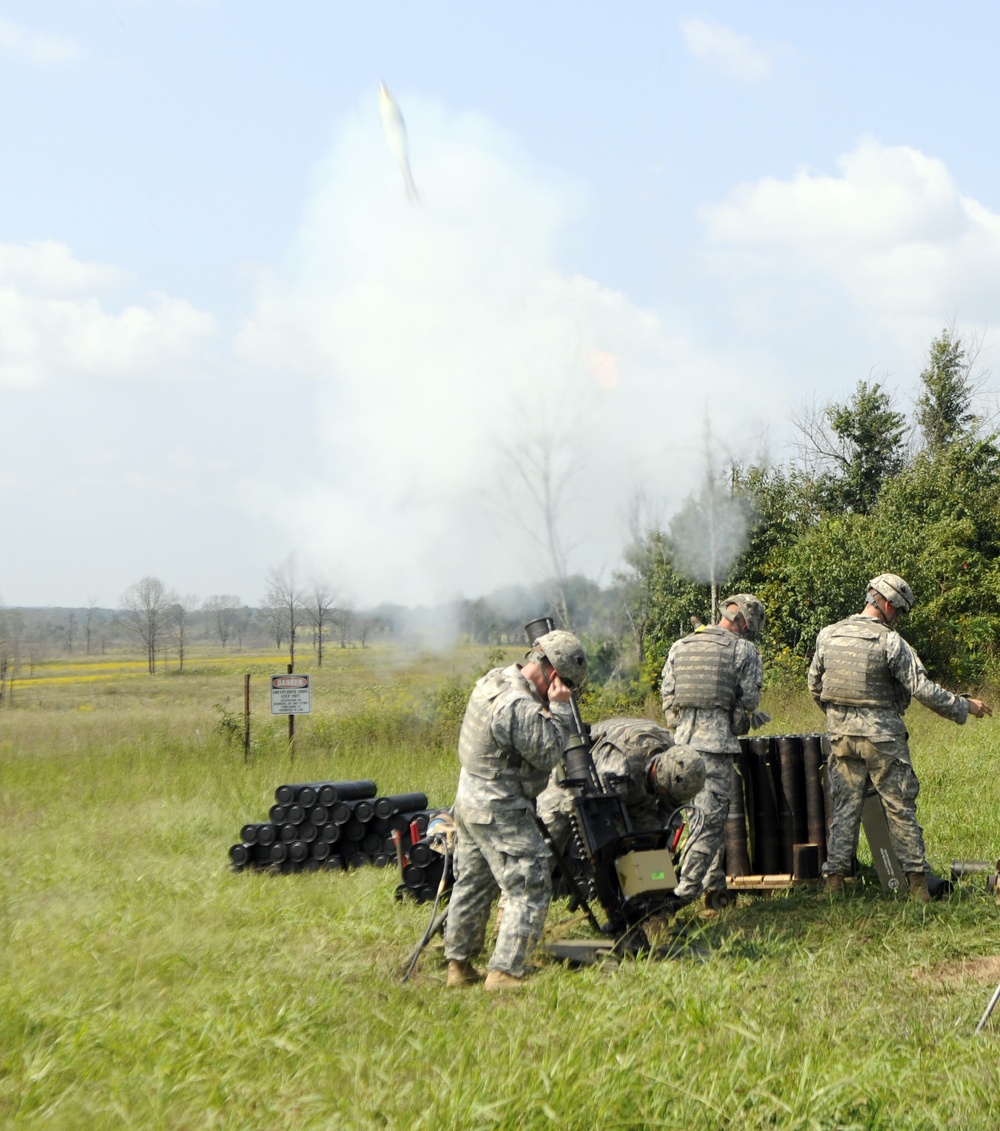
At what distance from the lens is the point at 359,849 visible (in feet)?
31.4

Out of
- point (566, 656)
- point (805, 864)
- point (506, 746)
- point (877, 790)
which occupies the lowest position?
point (805, 864)

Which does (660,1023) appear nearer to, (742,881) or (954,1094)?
(954,1094)

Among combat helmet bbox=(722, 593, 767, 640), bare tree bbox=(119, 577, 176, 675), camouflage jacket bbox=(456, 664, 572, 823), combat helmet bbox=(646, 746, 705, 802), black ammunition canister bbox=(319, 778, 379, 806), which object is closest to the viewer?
camouflage jacket bbox=(456, 664, 572, 823)

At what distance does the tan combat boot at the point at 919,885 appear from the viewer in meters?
7.48

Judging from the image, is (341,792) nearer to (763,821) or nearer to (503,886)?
(763,821)

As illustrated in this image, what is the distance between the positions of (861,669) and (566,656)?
8.74 feet

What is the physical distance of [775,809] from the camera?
809cm

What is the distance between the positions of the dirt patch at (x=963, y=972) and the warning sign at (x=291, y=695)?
29.4 feet

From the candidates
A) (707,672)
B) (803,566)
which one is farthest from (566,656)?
(803,566)

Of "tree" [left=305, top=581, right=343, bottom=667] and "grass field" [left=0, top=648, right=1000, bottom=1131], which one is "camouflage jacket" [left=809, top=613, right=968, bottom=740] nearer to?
"grass field" [left=0, top=648, right=1000, bottom=1131]

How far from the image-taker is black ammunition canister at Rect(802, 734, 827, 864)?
8039mm

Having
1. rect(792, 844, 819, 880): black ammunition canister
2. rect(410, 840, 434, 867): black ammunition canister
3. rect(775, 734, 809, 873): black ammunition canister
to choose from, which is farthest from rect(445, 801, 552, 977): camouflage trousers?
rect(775, 734, 809, 873): black ammunition canister

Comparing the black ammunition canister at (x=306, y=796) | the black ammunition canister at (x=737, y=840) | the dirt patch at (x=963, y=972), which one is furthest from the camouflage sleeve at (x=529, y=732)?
the black ammunition canister at (x=306, y=796)

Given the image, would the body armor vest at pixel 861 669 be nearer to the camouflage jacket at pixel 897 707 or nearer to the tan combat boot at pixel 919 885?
the camouflage jacket at pixel 897 707
